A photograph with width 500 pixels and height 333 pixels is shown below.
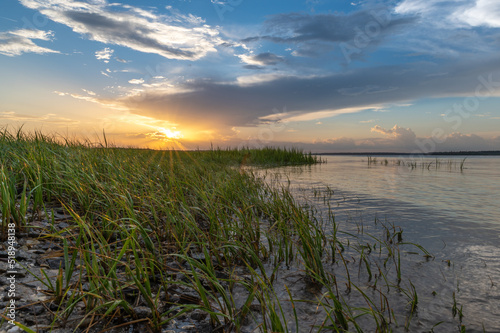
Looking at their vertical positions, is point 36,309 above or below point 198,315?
above

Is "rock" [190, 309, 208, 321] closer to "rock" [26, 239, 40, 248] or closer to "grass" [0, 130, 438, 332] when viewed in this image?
"grass" [0, 130, 438, 332]

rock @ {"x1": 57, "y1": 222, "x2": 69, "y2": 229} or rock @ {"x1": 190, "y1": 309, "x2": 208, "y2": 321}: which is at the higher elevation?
rock @ {"x1": 57, "y1": 222, "x2": 69, "y2": 229}

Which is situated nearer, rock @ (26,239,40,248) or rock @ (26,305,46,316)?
rock @ (26,305,46,316)

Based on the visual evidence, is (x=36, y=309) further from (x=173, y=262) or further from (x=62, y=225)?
(x=62, y=225)

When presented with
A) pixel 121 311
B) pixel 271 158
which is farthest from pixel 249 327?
pixel 271 158

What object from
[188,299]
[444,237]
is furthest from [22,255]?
[444,237]

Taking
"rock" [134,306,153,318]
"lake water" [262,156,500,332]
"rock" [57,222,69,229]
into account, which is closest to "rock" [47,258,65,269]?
"rock" [57,222,69,229]

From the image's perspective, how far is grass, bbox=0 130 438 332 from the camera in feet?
8.53

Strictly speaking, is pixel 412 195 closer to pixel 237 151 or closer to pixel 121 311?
pixel 121 311

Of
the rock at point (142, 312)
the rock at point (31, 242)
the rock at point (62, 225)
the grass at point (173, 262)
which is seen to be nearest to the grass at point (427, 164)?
the grass at point (173, 262)

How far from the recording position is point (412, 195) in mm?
10828

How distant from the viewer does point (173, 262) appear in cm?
402

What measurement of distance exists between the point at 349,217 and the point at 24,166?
7767mm

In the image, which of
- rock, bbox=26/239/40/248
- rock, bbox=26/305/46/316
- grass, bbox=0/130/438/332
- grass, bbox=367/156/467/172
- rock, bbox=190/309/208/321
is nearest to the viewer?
rock, bbox=26/305/46/316
